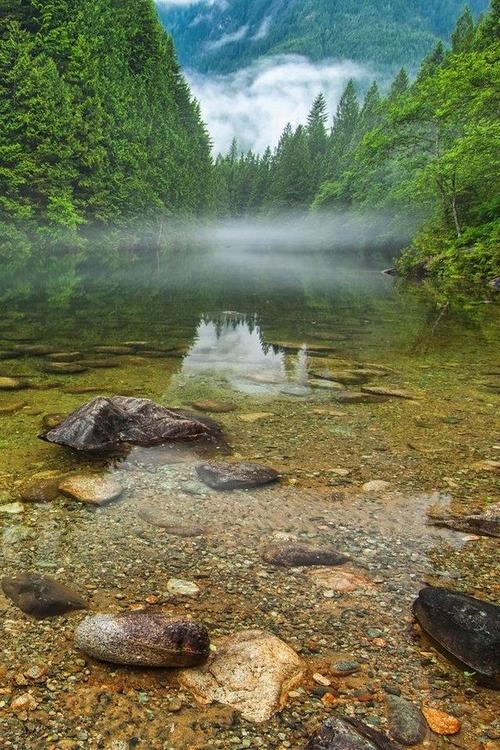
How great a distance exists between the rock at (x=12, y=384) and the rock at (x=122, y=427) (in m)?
1.84

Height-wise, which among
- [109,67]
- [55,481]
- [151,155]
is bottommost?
[55,481]

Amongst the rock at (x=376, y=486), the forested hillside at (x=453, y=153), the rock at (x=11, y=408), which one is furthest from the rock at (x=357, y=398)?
the forested hillside at (x=453, y=153)

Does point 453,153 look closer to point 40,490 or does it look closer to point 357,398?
point 357,398

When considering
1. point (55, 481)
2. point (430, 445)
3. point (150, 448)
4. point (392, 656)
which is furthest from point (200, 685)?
point (430, 445)

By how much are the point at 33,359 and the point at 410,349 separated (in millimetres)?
6390

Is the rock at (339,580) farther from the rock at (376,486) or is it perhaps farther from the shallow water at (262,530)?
the rock at (376,486)

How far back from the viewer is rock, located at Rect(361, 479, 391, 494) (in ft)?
12.6

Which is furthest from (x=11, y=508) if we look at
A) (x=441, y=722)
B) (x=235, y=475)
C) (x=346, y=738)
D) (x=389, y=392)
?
(x=389, y=392)

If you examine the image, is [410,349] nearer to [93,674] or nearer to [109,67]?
[93,674]

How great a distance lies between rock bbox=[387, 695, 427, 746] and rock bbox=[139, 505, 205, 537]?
1.55m

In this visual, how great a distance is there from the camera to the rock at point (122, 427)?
4.45 m

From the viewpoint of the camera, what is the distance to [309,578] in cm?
277

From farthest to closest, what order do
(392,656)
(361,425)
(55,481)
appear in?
(361,425) → (55,481) → (392,656)

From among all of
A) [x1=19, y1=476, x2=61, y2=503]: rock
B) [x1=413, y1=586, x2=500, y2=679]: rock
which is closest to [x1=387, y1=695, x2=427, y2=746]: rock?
[x1=413, y1=586, x2=500, y2=679]: rock
